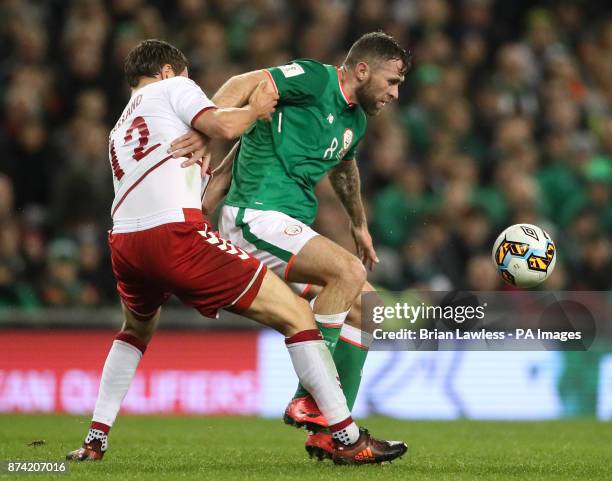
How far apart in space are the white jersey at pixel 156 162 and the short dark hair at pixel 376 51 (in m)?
1.17

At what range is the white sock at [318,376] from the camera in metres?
6.16

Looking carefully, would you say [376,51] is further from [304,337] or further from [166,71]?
[304,337]

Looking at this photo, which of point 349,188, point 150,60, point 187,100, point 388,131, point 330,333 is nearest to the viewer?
point 187,100

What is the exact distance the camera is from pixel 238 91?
642cm

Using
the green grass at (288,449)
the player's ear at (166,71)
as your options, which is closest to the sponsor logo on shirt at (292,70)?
the player's ear at (166,71)

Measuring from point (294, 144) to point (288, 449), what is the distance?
200cm

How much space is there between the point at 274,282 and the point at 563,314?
221 inches

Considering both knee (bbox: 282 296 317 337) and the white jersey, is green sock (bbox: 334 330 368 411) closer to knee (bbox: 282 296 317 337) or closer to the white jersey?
knee (bbox: 282 296 317 337)

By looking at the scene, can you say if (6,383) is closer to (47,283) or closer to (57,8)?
(47,283)

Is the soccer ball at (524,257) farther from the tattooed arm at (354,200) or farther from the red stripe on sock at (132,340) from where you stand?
the red stripe on sock at (132,340)

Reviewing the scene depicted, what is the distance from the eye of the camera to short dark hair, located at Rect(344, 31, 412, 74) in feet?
22.6

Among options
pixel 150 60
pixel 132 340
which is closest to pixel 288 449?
pixel 132 340

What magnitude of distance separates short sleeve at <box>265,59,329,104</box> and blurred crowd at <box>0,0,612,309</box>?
16.2 ft

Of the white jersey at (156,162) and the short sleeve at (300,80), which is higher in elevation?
the short sleeve at (300,80)
